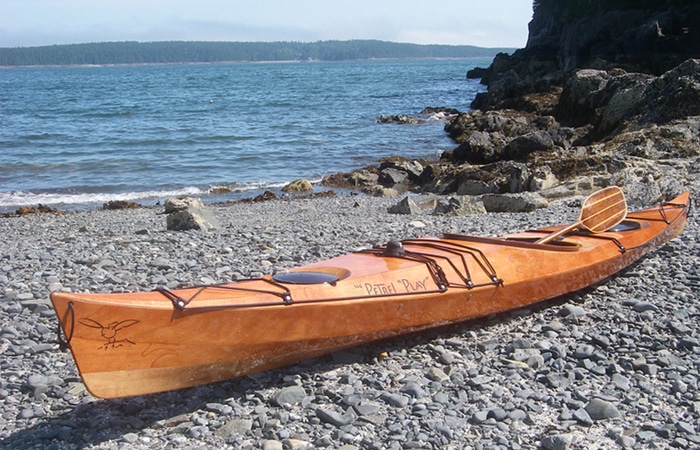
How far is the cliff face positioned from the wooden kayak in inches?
1097

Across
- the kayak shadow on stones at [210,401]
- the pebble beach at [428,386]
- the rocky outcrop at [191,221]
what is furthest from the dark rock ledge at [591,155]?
the kayak shadow on stones at [210,401]

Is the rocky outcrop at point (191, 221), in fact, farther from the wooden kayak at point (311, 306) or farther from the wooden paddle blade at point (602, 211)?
the wooden paddle blade at point (602, 211)

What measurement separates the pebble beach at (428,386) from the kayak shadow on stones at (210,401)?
0.04 ft

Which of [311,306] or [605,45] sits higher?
[605,45]

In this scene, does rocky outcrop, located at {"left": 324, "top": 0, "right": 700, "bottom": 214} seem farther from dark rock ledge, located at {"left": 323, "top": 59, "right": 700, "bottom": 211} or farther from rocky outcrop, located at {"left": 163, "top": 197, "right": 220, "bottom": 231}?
rocky outcrop, located at {"left": 163, "top": 197, "right": 220, "bottom": 231}

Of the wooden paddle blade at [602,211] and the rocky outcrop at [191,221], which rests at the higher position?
the wooden paddle blade at [602,211]

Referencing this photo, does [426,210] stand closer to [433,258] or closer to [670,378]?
[433,258]

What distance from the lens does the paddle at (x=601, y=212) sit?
6.61m

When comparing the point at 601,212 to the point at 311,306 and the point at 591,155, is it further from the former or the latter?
the point at 591,155

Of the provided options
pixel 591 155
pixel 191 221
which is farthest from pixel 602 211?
pixel 591 155

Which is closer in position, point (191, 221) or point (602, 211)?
point (602, 211)

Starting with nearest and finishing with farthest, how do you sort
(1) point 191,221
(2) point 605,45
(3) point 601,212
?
1. (3) point 601,212
2. (1) point 191,221
3. (2) point 605,45

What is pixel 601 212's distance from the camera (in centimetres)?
676

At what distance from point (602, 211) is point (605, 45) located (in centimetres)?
4081
